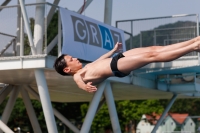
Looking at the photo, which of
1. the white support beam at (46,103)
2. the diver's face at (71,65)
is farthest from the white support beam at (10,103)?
the diver's face at (71,65)

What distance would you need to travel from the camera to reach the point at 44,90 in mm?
21594

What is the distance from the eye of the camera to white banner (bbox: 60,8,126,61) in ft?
68.8

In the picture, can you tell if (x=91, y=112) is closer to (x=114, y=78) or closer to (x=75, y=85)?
(x=114, y=78)

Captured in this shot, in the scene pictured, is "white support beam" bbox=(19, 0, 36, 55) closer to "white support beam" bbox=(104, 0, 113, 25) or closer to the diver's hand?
"white support beam" bbox=(104, 0, 113, 25)

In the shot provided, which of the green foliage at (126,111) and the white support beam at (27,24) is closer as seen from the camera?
the white support beam at (27,24)

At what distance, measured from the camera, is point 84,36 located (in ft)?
72.1

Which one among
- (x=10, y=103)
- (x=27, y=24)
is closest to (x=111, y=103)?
(x=10, y=103)

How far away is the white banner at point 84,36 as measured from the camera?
21.0m

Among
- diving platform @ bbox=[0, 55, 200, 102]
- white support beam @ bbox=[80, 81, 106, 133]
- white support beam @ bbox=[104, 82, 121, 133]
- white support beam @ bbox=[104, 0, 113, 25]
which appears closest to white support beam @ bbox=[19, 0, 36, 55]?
diving platform @ bbox=[0, 55, 200, 102]

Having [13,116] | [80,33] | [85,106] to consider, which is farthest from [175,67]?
[13,116]

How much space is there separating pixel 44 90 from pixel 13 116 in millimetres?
40615

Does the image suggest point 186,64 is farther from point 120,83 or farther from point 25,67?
point 25,67

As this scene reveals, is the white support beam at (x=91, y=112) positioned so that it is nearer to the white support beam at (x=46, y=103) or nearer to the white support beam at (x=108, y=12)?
the white support beam at (x=46, y=103)

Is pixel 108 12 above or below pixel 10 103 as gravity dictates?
above
